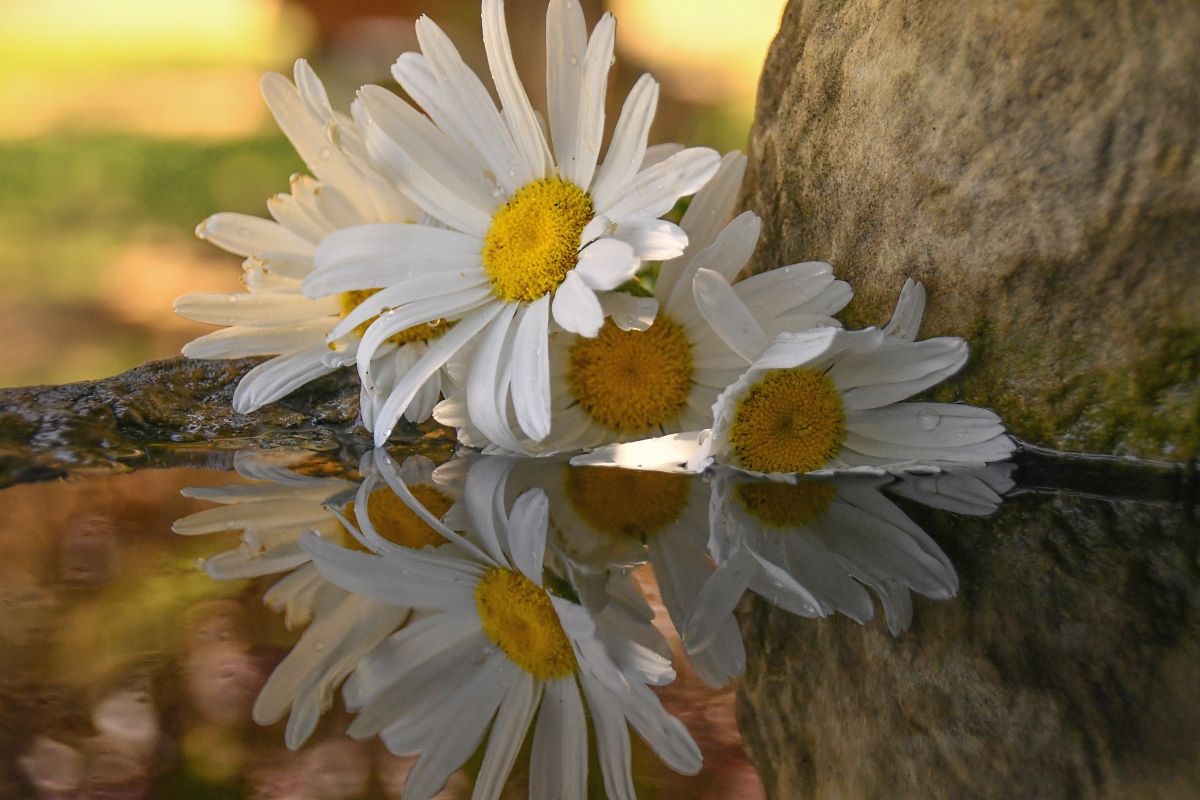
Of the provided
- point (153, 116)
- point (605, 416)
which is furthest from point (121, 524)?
point (153, 116)

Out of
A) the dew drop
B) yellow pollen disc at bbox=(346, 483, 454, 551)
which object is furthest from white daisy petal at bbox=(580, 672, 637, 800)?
the dew drop

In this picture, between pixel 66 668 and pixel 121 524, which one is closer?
pixel 66 668

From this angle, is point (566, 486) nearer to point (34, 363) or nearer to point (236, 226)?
Answer: point (236, 226)

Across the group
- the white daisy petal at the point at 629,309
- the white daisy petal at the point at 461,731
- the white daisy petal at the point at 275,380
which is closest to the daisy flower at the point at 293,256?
the white daisy petal at the point at 275,380

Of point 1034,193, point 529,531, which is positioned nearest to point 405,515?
point 529,531

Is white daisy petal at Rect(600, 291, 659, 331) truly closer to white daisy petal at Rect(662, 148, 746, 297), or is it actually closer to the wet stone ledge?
white daisy petal at Rect(662, 148, 746, 297)

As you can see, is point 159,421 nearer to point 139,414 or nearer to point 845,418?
point 139,414

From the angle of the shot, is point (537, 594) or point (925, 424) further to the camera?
point (925, 424)
